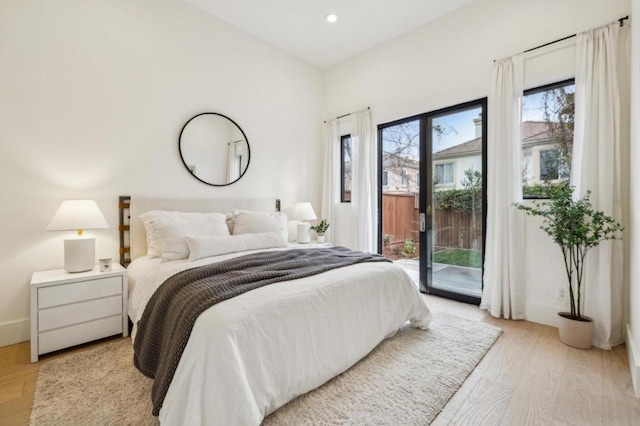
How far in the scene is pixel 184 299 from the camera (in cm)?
156

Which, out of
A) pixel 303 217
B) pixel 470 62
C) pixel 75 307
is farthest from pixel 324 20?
pixel 75 307

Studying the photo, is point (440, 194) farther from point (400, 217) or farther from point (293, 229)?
point (293, 229)

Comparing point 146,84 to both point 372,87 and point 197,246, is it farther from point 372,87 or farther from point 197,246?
point 372,87

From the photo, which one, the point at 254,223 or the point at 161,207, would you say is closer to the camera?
the point at 161,207

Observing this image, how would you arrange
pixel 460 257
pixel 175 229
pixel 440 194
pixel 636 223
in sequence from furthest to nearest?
pixel 440 194 < pixel 460 257 < pixel 175 229 < pixel 636 223

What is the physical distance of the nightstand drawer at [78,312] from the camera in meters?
2.06

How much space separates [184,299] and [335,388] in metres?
1.02

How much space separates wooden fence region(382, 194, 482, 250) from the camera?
10.6ft

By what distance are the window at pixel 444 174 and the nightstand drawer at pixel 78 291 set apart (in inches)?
133

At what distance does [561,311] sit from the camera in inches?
100

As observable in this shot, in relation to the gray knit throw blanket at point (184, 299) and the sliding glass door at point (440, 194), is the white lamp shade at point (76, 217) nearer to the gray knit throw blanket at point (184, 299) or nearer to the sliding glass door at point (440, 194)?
the gray knit throw blanket at point (184, 299)

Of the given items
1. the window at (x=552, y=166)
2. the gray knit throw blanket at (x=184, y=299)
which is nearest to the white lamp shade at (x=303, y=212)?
the gray knit throw blanket at (x=184, y=299)

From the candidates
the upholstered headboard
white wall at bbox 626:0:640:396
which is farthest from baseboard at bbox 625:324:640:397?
the upholstered headboard

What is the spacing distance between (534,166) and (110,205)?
4.06 metres
